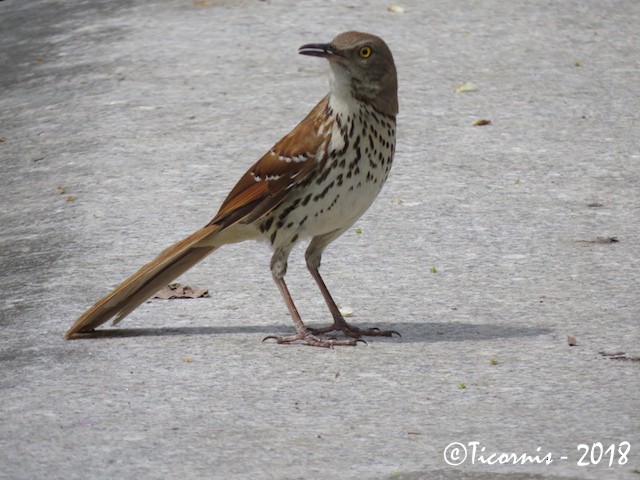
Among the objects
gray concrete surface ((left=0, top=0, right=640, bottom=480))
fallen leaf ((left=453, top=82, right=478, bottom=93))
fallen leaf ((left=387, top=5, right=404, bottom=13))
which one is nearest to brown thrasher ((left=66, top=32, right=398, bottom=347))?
gray concrete surface ((left=0, top=0, right=640, bottom=480))

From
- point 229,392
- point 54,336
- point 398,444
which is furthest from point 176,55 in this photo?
point 398,444

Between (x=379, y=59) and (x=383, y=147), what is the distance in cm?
37

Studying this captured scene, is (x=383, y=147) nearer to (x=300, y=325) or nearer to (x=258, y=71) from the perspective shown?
(x=300, y=325)

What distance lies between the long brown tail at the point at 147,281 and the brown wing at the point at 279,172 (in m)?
0.13

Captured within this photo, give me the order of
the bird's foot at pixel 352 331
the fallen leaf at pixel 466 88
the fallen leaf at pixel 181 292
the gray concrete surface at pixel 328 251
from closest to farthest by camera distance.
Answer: the gray concrete surface at pixel 328 251
the bird's foot at pixel 352 331
the fallen leaf at pixel 181 292
the fallen leaf at pixel 466 88

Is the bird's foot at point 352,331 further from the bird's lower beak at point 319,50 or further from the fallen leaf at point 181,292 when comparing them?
the bird's lower beak at point 319,50

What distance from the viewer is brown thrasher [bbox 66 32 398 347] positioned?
521 cm

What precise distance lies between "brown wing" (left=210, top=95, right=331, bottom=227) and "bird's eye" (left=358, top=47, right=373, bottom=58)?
23cm

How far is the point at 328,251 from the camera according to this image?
6688 mm

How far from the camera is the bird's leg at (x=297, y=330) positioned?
5.38m

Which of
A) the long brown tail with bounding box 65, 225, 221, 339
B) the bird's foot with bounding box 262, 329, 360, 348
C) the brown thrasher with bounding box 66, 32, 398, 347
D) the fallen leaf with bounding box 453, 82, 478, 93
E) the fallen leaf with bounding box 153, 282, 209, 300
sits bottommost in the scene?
the fallen leaf with bounding box 453, 82, 478, 93

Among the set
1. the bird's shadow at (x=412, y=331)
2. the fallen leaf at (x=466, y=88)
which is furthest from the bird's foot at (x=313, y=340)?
the fallen leaf at (x=466, y=88)

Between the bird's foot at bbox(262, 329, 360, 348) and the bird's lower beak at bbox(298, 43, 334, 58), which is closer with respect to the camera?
the bird's lower beak at bbox(298, 43, 334, 58)

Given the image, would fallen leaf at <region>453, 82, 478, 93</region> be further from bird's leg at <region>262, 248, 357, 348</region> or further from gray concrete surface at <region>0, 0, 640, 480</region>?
bird's leg at <region>262, 248, 357, 348</region>
